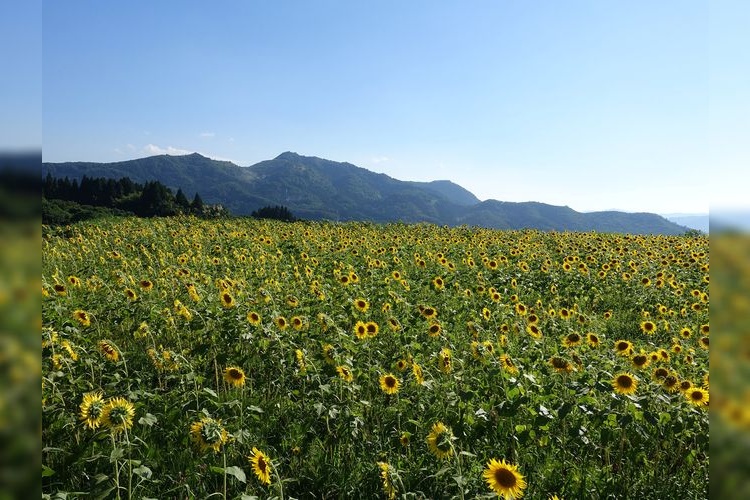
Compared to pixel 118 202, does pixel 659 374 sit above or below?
below

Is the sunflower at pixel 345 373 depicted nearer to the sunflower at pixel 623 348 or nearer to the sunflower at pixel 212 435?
the sunflower at pixel 212 435

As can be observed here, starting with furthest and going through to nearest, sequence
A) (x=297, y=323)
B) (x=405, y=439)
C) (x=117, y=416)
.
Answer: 1. (x=297, y=323)
2. (x=405, y=439)
3. (x=117, y=416)

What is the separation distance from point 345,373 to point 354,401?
0.97 feet

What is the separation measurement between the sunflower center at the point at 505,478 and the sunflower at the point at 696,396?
2.54 m

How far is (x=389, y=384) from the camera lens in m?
5.01

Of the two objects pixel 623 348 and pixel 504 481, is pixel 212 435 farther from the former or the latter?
pixel 623 348

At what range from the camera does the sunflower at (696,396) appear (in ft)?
15.5

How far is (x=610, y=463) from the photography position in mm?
4410

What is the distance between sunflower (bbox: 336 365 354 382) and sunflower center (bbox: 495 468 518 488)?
1.76 meters

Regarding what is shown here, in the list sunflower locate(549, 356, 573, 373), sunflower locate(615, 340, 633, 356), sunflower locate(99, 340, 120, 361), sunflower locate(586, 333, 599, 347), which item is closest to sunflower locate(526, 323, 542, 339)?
sunflower locate(586, 333, 599, 347)

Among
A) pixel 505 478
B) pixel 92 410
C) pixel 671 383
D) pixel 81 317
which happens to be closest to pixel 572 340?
pixel 671 383
